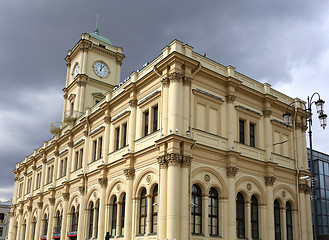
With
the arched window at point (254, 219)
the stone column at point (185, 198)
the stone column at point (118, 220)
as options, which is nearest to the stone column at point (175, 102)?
the stone column at point (185, 198)

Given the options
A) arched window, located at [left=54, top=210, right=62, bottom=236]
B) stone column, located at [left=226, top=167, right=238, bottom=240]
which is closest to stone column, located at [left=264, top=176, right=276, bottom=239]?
stone column, located at [left=226, top=167, right=238, bottom=240]

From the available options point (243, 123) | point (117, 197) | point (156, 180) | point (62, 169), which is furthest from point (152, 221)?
point (62, 169)

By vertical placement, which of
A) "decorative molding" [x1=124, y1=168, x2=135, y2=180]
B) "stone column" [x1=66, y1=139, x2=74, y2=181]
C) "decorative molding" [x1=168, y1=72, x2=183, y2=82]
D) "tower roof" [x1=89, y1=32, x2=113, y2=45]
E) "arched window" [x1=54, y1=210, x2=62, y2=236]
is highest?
"tower roof" [x1=89, y1=32, x2=113, y2=45]

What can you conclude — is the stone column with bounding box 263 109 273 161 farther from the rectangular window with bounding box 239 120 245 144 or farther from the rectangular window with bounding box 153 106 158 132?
the rectangular window with bounding box 153 106 158 132

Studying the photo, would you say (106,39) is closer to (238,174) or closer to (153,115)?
(153,115)

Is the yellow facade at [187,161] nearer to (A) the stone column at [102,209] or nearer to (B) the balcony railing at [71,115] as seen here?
(A) the stone column at [102,209]

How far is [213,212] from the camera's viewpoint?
2617 cm

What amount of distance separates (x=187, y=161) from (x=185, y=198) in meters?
2.31

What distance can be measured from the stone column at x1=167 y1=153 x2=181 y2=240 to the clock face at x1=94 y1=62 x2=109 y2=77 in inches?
1024

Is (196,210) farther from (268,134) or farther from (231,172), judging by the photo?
(268,134)

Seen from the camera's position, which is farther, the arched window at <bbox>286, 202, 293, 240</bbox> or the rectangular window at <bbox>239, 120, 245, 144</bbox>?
the arched window at <bbox>286, 202, 293, 240</bbox>

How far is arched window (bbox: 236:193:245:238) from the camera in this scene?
89.6 ft

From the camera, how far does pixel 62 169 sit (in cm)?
4288

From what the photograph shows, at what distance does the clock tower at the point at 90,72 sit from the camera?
45.7m
